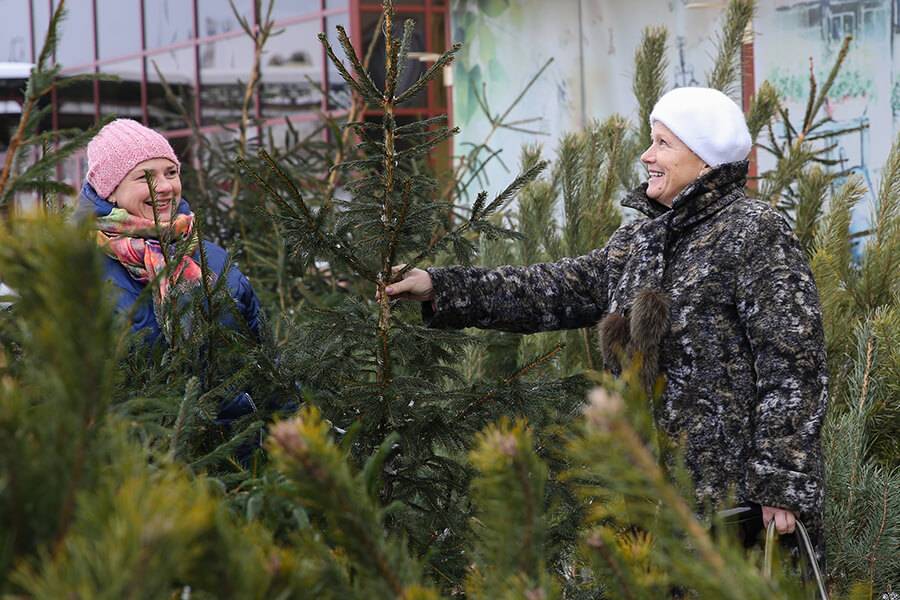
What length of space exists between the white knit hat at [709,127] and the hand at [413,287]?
76 cm

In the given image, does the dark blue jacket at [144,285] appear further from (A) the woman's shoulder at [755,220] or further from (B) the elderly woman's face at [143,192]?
(A) the woman's shoulder at [755,220]

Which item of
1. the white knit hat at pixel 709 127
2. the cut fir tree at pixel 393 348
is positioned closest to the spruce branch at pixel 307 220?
the cut fir tree at pixel 393 348

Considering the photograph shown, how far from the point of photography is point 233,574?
40.8 inches

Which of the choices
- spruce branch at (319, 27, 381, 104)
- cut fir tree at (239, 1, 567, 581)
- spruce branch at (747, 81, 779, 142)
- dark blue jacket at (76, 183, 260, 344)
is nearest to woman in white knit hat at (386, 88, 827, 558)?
cut fir tree at (239, 1, 567, 581)

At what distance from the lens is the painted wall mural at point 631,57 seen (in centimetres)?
734

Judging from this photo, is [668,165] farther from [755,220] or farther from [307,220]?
[307,220]

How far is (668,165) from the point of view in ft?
10.0

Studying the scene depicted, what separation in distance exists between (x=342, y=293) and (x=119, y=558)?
Result: 4.17 metres

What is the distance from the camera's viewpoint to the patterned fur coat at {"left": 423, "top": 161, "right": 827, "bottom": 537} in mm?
2689

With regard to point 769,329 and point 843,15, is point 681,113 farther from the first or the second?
point 843,15

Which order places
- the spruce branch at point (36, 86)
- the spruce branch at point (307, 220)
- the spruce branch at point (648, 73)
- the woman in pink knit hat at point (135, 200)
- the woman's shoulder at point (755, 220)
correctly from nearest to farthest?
1. the spruce branch at point (36, 86)
2. the spruce branch at point (307, 220)
3. the woman's shoulder at point (755, 220)
4. the woman in pink knit hat at point (135, 200)
5. the spruce branch at point (648, 73)

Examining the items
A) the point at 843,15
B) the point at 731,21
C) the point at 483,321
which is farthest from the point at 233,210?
the point at 843,15

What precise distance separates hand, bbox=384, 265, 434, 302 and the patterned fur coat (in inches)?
2.1

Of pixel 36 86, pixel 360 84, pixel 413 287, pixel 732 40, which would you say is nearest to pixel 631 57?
pixel 732 40
